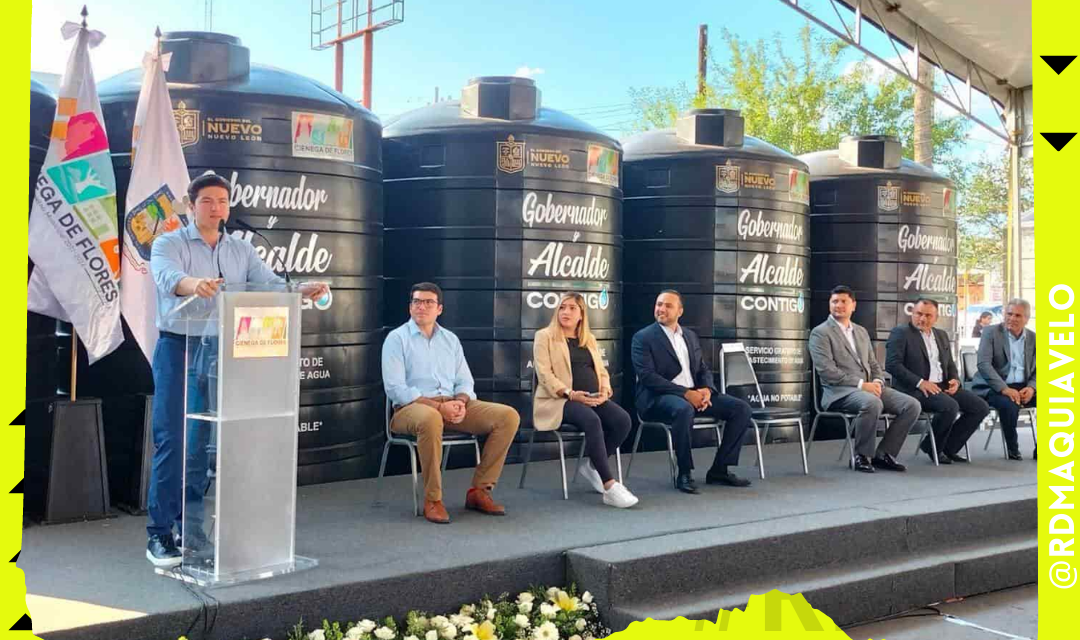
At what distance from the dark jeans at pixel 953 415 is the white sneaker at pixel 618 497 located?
8.88 feet

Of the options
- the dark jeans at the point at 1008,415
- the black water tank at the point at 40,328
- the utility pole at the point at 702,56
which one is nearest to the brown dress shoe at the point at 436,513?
the black water tank at the point at 40,328

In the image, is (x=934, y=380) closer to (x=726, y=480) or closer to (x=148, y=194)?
(x=726, y=480)

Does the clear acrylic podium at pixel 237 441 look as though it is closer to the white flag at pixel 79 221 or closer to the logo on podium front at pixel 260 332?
the logo on podium front at pixel 260 332

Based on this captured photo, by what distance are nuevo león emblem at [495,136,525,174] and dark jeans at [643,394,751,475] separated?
5.49ft

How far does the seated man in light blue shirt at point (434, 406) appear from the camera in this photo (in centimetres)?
495

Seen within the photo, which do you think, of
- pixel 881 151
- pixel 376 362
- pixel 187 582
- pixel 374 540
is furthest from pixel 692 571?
pixel 881 151

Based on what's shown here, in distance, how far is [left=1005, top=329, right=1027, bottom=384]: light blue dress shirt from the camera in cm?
792

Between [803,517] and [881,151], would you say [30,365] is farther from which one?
[881,151]

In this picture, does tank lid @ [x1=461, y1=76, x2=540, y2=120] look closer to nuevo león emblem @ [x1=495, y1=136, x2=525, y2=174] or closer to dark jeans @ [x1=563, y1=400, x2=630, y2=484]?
nuevo león emblem @ [x1=495, y1=136, x2=525, y2=174]

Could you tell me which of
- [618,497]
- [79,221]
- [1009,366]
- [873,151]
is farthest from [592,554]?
[873,151]

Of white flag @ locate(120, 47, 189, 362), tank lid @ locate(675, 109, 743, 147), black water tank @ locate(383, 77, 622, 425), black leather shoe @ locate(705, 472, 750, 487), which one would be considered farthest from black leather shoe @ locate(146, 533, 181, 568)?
tank lid @ locate(675, 109, 743, 147)

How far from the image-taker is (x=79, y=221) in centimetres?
475

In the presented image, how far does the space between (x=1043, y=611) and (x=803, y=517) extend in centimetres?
116

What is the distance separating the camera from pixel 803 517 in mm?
5125
